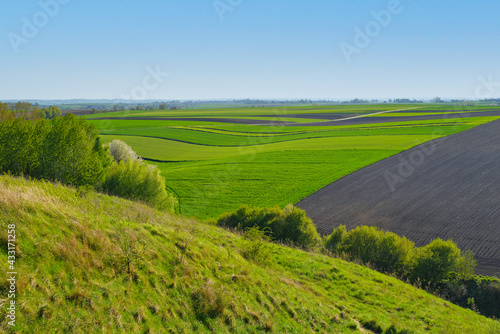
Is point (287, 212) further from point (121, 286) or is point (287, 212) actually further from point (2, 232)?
point (2, 232)

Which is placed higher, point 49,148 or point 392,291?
point 49,148

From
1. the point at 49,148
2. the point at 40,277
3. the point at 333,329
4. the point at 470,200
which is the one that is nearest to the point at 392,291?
the point at 333,329

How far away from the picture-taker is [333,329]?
470 inches

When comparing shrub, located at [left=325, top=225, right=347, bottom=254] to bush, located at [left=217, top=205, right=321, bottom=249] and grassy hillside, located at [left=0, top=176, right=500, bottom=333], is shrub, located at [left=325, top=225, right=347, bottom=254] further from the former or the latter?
grassy hillside, located at [left=0, top=176, right=500, bottom=333]

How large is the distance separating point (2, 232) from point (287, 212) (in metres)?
20.8

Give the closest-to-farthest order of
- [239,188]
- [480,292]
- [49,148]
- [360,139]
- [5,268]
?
[5,268]
[480,292]
[49,148]
[239,188]
[360,139]

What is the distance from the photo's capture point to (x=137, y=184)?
33.4 meters

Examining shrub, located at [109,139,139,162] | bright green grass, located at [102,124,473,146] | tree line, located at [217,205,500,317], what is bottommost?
tree line, located at [217,205,500,317]

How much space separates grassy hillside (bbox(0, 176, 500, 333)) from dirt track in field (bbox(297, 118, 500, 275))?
57.0 ft

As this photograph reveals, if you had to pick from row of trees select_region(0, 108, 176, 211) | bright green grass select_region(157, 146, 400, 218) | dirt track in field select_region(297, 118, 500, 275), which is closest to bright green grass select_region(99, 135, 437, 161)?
bright green grass select_region(157, 146, 400, 218)

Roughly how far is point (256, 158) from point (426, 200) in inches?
1371

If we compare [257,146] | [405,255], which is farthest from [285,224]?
[257,146]
